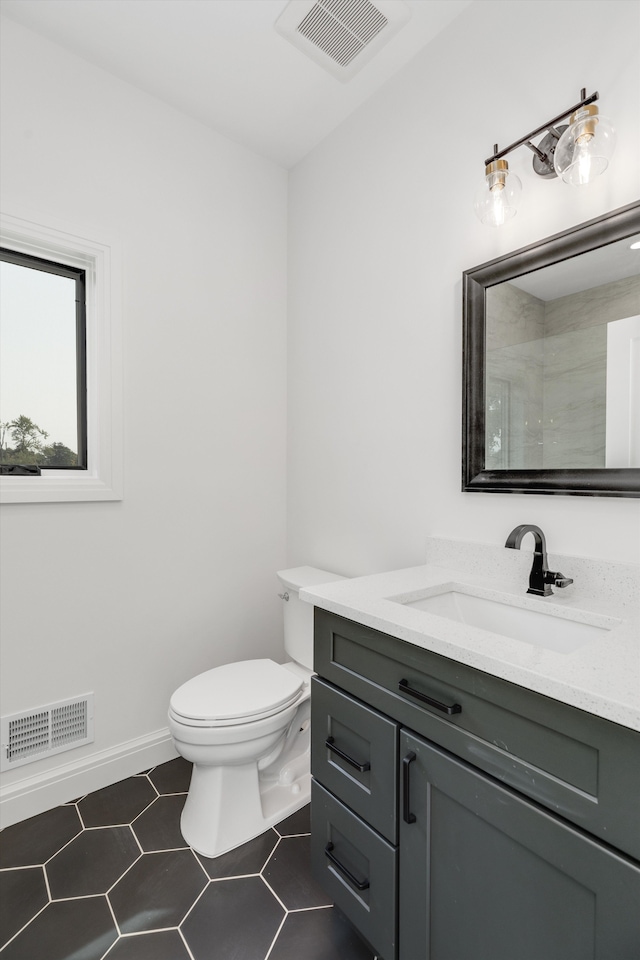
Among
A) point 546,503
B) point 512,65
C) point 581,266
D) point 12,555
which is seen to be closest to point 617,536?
point 546,503

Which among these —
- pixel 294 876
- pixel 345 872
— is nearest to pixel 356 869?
pixel 345 872

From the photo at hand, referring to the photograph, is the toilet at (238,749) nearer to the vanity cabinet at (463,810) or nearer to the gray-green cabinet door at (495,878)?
the vanity cabinet at (463,810)

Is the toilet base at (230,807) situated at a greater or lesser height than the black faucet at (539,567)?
lesser

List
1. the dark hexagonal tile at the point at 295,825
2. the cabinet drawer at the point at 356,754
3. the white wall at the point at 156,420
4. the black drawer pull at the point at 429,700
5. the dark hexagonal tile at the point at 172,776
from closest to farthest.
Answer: the black drawer pull at the point at 429,700
the cabinet drawer at the point at 356,754
the dark hexagonal tile at the point at 295,825
the white wall at the point at 156,420
the dark hexagonal tile at the point at 172,776

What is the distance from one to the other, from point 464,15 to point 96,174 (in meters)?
1.36

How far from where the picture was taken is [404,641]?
1.00 m

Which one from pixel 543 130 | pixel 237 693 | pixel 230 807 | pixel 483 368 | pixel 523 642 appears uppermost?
pixel 543 130

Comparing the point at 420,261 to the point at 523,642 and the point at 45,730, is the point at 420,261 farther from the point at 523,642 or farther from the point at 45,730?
the point at 45,730

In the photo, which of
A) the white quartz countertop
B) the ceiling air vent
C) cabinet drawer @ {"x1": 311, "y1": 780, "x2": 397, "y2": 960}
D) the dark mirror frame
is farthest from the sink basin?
the ceiling air vent

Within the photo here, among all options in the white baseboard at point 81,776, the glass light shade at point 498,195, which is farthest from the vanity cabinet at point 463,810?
the glass light shade at point 498,195

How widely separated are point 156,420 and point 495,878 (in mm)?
1753

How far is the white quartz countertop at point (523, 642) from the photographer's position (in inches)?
27.6

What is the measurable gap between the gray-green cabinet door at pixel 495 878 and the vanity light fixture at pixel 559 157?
134 centimetres

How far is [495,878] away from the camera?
0.82m
